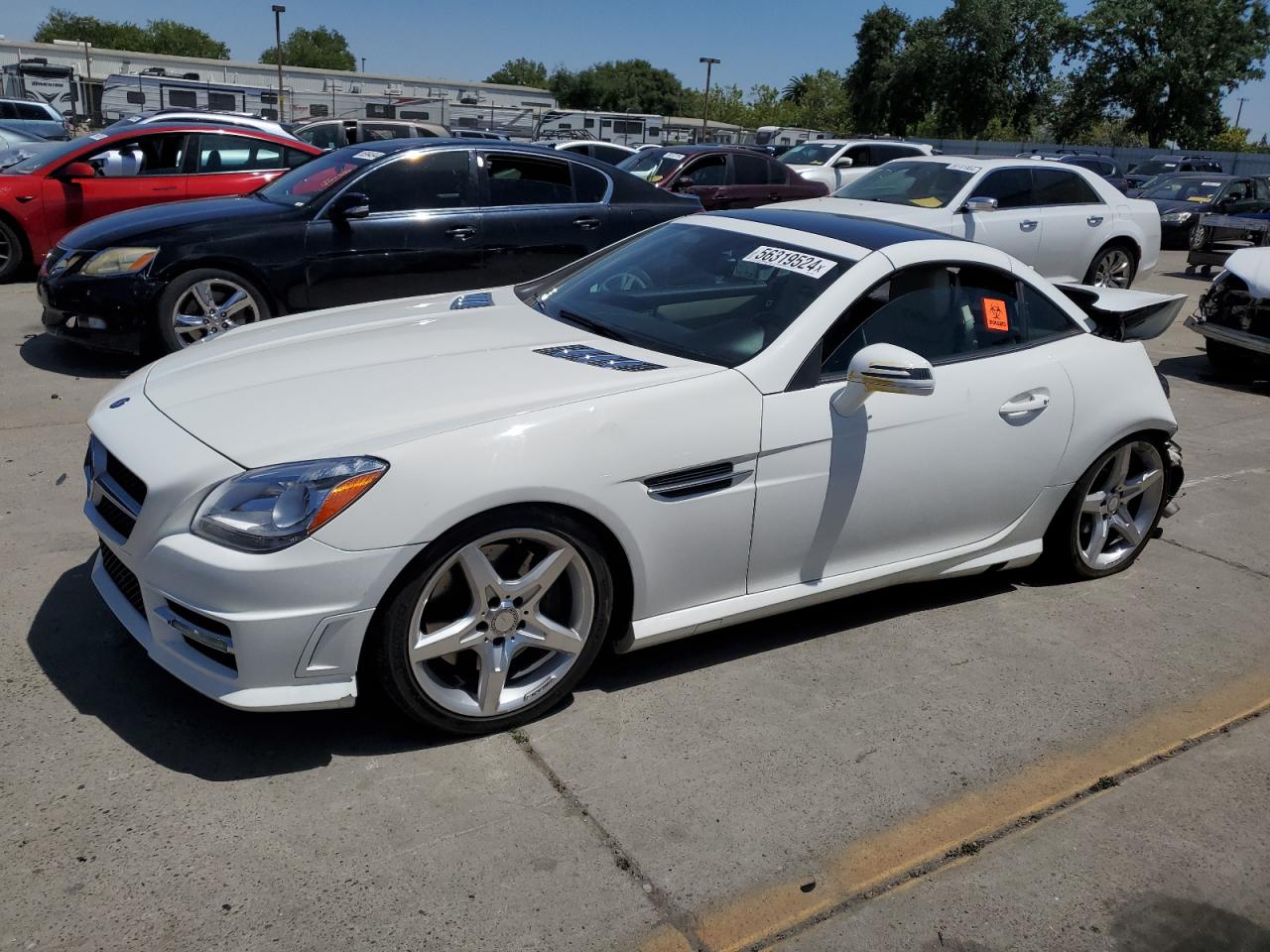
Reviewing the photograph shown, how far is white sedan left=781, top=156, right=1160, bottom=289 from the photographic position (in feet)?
32.6

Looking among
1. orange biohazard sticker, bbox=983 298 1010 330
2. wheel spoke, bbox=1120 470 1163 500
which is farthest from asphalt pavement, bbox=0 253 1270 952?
orange biohazard sticker, bbox=983 298 1010 330

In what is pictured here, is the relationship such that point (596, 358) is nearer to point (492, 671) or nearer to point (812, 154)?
point (492, 671)

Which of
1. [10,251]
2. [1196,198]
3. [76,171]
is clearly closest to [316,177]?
[76,171]

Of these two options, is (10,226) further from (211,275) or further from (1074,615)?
(1074,615)

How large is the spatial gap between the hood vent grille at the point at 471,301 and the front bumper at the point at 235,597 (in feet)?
5.07

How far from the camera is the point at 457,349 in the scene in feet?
12.2

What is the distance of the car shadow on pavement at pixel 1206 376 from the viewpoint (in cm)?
891

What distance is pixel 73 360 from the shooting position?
290 inches

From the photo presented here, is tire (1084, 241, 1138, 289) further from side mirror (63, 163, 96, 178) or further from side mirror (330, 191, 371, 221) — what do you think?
side mirror (63, 163, 96, 178)

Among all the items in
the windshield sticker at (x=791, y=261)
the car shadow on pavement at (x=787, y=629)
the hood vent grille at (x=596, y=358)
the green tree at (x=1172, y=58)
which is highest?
the green tree at (x=1172, y=58)

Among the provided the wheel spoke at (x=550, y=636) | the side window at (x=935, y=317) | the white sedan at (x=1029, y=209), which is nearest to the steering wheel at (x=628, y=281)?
the side window at (x=935, y=317)

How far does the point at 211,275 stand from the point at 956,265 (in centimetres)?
Answer: 475

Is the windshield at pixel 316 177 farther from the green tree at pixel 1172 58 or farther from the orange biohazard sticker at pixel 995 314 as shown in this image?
the green tree at pixel 1172 58

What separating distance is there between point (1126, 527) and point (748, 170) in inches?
378
